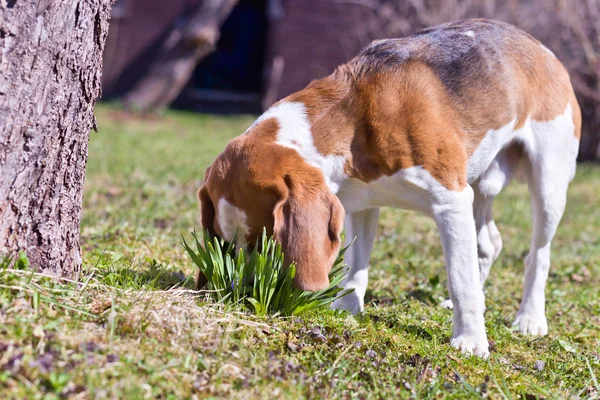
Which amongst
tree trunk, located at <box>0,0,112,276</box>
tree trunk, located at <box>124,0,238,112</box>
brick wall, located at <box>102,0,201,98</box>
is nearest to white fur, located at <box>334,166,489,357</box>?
tree trunk, located at <box>0,0,112,276</box>

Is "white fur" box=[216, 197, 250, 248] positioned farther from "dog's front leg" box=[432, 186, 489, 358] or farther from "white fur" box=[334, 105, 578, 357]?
"dog's front leg" box=[432, 186, 489, 358]

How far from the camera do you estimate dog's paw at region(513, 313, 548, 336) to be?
4195 millimetres

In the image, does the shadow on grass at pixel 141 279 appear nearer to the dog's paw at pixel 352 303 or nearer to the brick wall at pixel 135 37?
the dog's paw at pixel 352 303

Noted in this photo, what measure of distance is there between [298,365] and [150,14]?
618 inches

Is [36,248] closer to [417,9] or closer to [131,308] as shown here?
[131,308]

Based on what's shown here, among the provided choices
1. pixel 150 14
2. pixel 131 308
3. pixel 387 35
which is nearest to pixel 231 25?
pixel 150 14

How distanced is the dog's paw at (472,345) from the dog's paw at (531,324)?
855 mm

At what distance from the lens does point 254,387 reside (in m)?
2.60

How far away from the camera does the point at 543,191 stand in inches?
171

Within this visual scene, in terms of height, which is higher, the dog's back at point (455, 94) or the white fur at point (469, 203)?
the dog's back at point (455, 94)

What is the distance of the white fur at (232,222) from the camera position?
325 cm

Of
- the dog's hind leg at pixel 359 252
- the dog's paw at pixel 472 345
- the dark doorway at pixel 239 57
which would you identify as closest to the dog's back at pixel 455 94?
the dog's hind leg at pixel 359 252

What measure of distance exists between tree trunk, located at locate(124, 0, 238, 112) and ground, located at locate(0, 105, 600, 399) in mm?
10098

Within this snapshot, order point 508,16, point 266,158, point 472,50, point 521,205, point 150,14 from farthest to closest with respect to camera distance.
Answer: point 150,14
point 508,16
point 521,205
point 472,50
point 266,158
